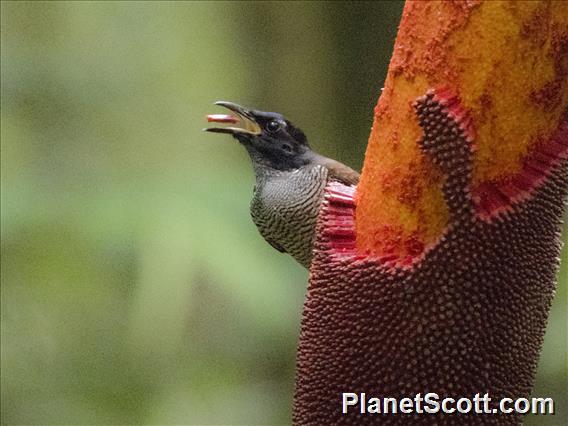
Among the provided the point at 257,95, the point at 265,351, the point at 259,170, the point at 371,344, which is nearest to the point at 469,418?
the point at 371,344

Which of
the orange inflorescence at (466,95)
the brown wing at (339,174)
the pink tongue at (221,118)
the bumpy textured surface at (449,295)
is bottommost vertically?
the bumpy textured surface at (449,295)

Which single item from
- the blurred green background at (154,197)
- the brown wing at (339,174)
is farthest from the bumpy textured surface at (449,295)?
the blurred green background at (154,197)

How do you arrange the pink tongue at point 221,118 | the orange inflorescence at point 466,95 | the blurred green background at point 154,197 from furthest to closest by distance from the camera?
the blurred green background at point 154,197 < the pink tongue at point 221,118 < the orange inflorescence at point 466,95

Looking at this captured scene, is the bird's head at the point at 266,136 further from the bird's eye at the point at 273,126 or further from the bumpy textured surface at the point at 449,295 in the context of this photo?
the bumpy textured surface at the point at 449,295

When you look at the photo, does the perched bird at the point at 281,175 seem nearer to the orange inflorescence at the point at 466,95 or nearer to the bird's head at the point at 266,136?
the bird's head at the point at 266,136

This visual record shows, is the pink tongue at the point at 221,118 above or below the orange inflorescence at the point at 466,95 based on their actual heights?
above

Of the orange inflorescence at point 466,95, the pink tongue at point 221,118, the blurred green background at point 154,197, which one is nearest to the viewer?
the orange inflorescence at point 466,95

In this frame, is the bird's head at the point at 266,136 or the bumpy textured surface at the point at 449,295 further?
the bird's head at the point at 266,136
